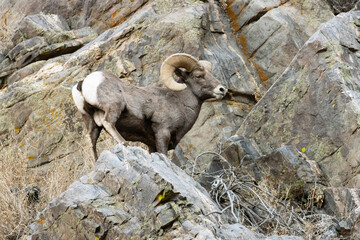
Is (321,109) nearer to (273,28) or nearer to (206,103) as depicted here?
(206,103)

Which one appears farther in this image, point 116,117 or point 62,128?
point 62,128

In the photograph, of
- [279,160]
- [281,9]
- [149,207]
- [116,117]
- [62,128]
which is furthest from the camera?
[281,9]

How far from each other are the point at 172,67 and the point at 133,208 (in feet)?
10.4

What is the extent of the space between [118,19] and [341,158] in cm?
697

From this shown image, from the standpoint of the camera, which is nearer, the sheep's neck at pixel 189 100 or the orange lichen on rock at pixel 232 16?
the sheep's neck at pixel 189 100

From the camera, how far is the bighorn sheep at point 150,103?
280 inches

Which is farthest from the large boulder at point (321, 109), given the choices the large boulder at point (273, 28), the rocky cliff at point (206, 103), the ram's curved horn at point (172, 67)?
the ram's curved horn at point (172, 67)

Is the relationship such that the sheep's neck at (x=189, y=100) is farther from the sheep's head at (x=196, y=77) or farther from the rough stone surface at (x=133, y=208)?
the rough stone surface at (x=133, y=208)

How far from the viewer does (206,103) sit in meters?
11.1

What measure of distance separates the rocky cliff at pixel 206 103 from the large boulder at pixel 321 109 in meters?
0.02

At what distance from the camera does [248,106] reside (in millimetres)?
11391

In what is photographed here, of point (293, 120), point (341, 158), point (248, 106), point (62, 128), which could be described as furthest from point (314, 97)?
point (62, 128)

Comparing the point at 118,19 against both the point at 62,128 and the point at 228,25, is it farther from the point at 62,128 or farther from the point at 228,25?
the point at 62,128

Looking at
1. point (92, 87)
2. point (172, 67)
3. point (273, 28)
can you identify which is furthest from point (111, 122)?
point (273, 28)
